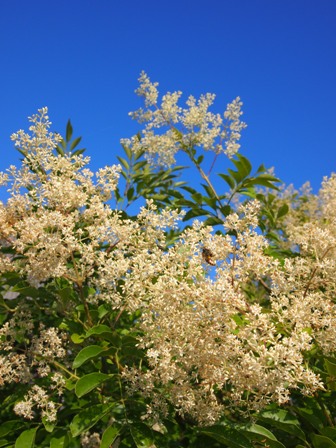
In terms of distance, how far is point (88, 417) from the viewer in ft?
6.24

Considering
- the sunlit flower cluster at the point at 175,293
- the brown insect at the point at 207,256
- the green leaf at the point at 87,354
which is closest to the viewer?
the sunlit flower cluster at the point at 175,293

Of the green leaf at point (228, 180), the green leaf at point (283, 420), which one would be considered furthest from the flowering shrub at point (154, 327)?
the green leaf at point (228, 180)

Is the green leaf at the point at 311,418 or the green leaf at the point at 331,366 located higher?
the green leaf at the point at 331,366

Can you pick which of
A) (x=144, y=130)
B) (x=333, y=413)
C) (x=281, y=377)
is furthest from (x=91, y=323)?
(x=144, y=130)

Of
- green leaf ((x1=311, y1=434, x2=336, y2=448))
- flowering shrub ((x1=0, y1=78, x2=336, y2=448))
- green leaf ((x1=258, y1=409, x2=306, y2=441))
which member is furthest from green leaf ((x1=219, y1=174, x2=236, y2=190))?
green leaf ((x1=311, y1=434, x2=336, y2=448))

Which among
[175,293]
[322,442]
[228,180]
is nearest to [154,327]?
[175,293]

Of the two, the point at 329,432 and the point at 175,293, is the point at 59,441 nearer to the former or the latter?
the point at 175,293

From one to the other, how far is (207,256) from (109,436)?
84cm

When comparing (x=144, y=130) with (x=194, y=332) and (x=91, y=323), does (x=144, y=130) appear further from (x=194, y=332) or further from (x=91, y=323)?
(x=194, y=332)

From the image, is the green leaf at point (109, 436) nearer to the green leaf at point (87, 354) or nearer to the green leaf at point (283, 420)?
the green leaf at point (87, 354)

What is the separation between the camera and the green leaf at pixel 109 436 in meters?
1.80

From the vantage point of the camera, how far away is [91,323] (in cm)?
212

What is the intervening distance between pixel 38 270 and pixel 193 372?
2.61 feet

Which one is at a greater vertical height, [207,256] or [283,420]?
[207,256]
